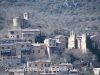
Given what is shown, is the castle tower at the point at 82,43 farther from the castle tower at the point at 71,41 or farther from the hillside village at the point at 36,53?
the castle tower at the point at 71,41

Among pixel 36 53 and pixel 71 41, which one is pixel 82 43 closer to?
pixel 71 41

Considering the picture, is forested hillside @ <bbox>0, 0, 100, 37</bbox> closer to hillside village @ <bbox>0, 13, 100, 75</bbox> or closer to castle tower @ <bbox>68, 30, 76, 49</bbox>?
hillside village @ <bbox>0, 13, 100, 75</bbox>

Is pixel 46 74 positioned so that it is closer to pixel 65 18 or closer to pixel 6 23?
pixel 6 23

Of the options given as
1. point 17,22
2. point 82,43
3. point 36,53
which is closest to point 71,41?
point 82,43

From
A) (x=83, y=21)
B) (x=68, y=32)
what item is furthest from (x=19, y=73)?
(x=83, y=21)

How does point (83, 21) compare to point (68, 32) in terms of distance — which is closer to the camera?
point (68, 32)

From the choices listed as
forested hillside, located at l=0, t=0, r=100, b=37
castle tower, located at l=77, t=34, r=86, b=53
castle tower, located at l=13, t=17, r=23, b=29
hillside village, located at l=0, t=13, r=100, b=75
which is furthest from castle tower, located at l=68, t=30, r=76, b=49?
forested hillside, located at l=0, t=0, r=100, b=37
